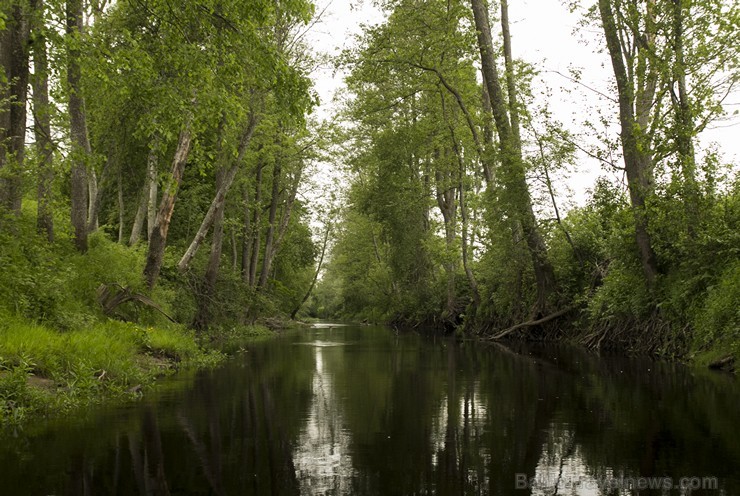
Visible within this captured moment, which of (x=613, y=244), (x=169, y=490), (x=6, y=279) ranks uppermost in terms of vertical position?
(x=613, y=244)

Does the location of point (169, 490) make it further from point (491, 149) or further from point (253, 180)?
point (253, 180)

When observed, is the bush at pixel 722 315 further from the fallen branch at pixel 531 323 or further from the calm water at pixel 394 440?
the fallen branch at pixel 531 323

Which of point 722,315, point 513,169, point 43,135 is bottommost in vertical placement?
point 722,315

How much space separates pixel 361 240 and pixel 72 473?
4824cm

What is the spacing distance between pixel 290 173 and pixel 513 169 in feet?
53.0

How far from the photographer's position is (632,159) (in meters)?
15.2

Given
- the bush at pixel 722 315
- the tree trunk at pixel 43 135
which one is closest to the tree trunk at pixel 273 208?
the tree trunk at pixel 43 135

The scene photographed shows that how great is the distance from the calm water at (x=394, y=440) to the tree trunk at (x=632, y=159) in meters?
5.39

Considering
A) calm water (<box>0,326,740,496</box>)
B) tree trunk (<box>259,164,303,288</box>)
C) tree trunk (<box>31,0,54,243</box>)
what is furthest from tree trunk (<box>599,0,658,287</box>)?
tree trunk (<box>259,164,303,288</box>)

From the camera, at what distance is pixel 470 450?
216 inches

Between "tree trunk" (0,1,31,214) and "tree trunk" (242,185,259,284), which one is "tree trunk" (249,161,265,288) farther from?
"tree trunk" (0,1,31,214)

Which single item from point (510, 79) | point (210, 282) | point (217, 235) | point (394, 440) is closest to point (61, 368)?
point (394, 440)

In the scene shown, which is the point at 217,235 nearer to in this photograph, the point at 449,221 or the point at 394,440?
the point at 449,221

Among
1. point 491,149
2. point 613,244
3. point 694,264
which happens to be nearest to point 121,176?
point 491,149
